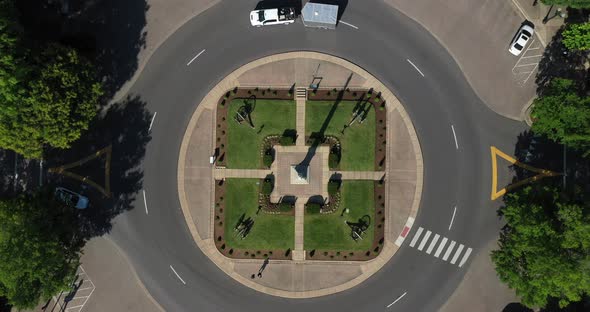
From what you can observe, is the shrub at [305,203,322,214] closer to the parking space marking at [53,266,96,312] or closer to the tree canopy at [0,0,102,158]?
the tree canopy at [0,0,102,158]

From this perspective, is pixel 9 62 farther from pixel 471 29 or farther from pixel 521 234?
pixel 521 234

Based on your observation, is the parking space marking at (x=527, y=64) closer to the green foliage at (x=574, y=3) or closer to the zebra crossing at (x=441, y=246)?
the green foliage at (x=574, y=3)

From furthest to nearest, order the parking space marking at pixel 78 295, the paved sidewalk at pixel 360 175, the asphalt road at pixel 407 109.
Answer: the parking space marking at pixel 78 295 < the paved sidewalk at pixel 360 175 < the asphalt road at pixel 407 109

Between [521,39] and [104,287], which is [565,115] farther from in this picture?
[104,287]

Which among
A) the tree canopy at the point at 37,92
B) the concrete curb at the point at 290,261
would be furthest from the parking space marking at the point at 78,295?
the tree canopy at the point at 37,92

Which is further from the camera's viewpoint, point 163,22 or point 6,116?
point 163,22

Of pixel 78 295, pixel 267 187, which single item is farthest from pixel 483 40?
pixel 78 295

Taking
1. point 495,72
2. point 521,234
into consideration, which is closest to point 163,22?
point 495,72
